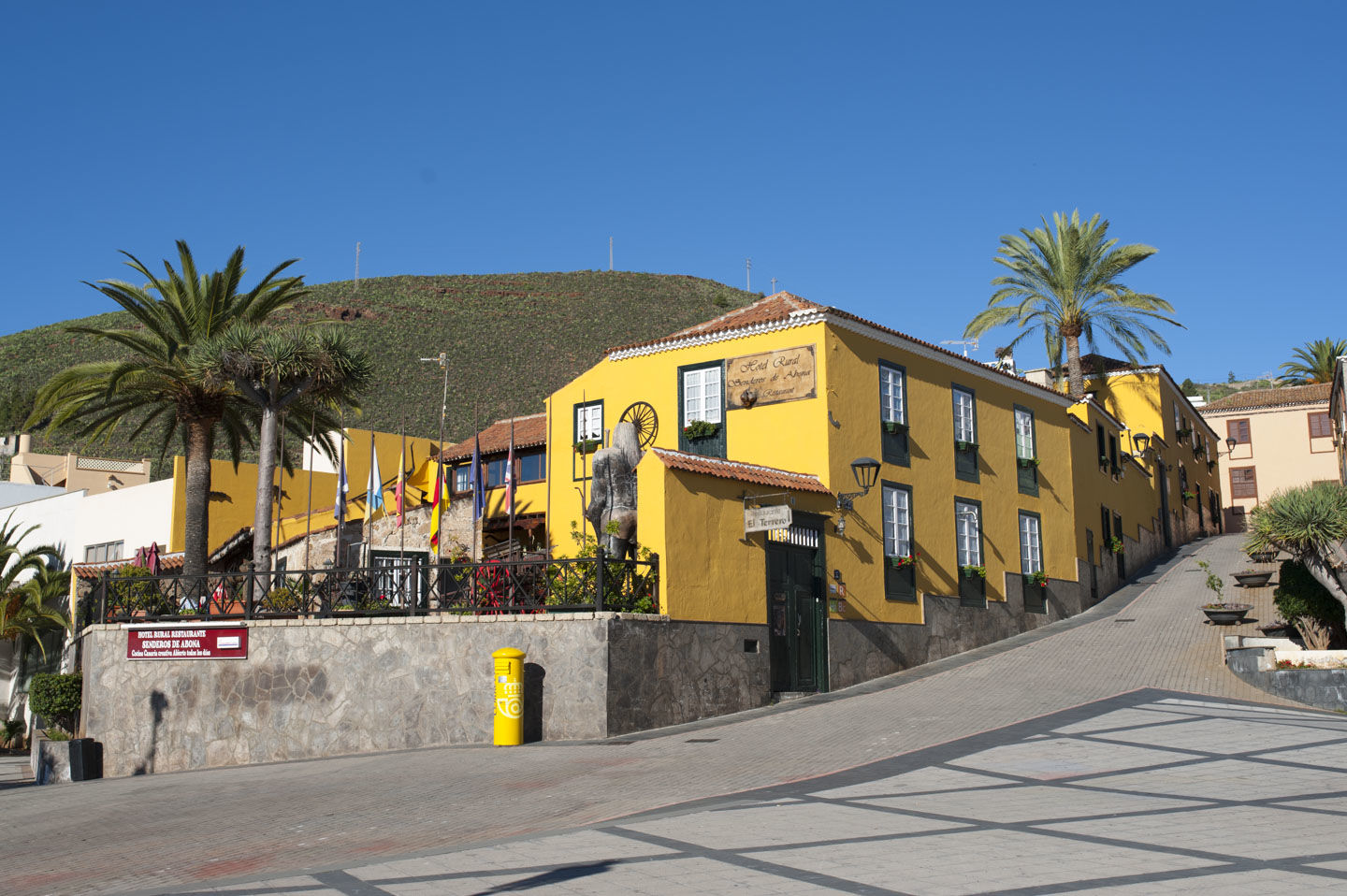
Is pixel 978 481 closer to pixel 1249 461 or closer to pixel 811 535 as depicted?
pixel 811 535

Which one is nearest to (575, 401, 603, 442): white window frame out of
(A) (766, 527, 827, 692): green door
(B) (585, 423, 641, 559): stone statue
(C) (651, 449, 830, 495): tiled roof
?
(C) (651, 449, 830, 495): tiled roof

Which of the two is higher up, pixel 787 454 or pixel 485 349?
pixel 485 349

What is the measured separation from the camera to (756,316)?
2348 centimetres

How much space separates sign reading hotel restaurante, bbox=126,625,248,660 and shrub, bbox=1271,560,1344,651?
1824cm

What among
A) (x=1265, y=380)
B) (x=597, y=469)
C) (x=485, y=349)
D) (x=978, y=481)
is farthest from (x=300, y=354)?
(x=1265, y=380)

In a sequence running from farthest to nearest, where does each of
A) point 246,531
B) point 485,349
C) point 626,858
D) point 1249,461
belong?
point 485,349, point 1249,461, point 246,531, point 626,858

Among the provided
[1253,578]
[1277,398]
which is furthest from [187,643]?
[1277,398]

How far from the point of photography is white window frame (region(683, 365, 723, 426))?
922 inches

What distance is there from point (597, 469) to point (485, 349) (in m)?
77.4

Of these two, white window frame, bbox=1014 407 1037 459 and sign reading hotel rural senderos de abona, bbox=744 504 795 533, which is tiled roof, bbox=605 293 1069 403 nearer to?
white window frame, bbox=1014 407 1037 459

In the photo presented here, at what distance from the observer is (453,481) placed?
111 feet

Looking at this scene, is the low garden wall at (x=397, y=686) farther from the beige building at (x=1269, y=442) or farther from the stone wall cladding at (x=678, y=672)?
the beige building at (x=1269, y=442)

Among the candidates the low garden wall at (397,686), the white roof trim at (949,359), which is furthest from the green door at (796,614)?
the white roof trim at (949,359)

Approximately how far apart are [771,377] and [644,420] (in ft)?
11.3
